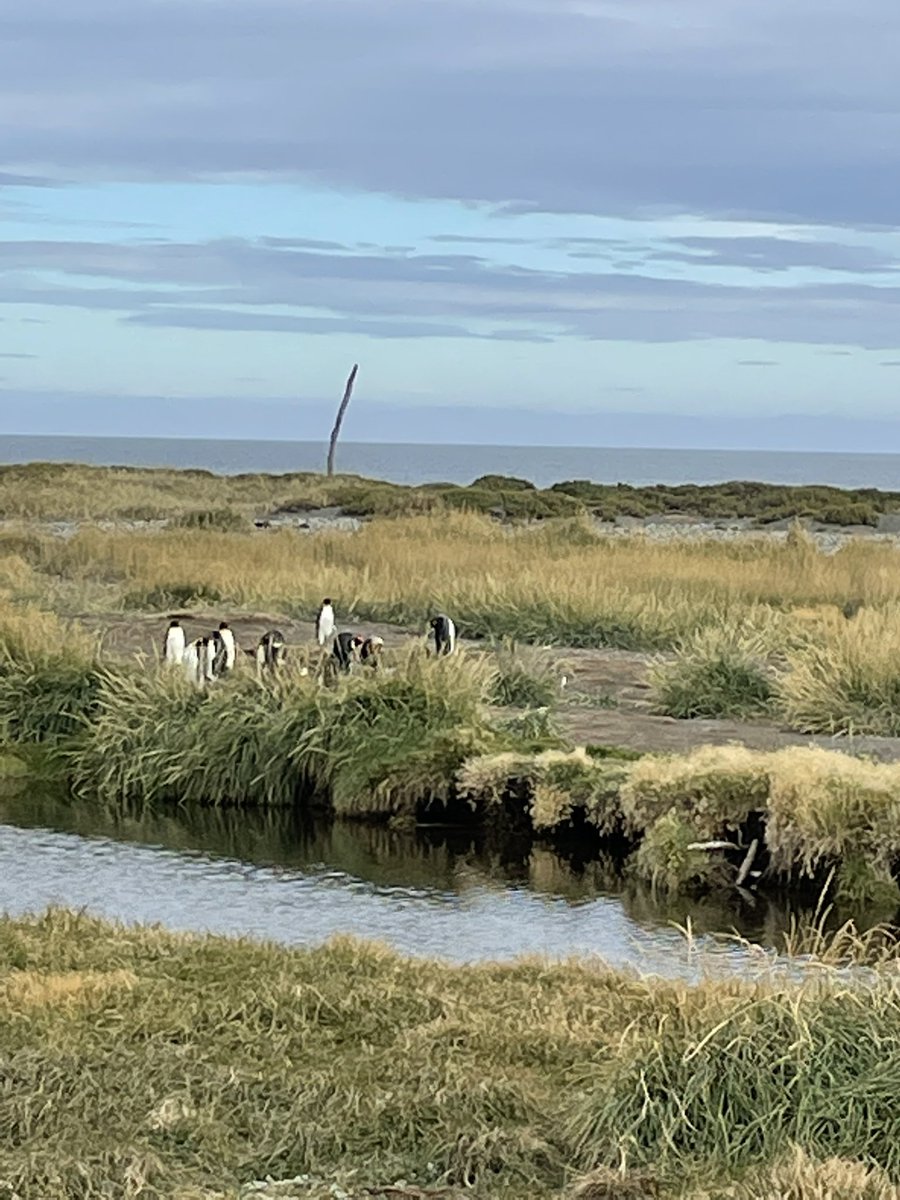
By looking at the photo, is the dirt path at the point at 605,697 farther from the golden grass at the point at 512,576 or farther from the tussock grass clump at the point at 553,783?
the tussock grass clump at the point at 553,783

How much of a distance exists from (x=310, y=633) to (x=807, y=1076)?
16239 millimetres

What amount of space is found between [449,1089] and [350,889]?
5235 mm

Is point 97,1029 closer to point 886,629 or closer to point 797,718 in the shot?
point 797,718

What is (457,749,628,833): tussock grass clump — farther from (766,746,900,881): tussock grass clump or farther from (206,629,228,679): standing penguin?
(206,629,228,679): standing penguin

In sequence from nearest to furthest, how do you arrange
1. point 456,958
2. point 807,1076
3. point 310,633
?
point 807,1076 < point 456,958 < point 310,633

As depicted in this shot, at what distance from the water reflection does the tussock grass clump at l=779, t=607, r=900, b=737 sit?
12.8 feet

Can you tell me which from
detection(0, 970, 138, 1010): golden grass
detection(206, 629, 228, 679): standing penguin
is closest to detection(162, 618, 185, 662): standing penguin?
detection(206, 629, 228, 679): standing penguin

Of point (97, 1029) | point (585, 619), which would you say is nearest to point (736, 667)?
point (585, 619)

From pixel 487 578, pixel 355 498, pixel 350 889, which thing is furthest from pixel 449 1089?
pixel 355 498

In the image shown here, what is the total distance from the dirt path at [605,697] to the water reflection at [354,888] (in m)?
2.64

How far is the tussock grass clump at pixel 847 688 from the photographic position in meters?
16.2

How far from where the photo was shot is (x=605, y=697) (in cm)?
1795

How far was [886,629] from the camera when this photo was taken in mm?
18219

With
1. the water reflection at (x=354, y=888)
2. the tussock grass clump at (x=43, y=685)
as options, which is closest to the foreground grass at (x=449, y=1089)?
the water reflection at (x=354, y=888)
